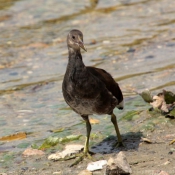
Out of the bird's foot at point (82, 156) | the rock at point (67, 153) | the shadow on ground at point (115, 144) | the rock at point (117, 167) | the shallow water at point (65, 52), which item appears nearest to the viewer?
the rock at point (117, 167)

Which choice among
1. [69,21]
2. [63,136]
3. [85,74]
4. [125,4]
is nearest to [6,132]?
[63,136]

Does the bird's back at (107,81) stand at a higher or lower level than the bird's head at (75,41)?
lower

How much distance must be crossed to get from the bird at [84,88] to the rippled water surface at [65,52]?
766 millimetres

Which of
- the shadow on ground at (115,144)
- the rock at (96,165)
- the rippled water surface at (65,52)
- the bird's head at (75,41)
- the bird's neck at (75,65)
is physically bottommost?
the rippled water surface at (65,52)

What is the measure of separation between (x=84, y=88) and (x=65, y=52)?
494 centimetres

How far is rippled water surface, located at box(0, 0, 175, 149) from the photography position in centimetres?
783

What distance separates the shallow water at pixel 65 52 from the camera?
7758mm

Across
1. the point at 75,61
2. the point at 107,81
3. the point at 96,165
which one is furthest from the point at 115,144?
the point at 75,61

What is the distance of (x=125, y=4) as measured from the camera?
530 inches

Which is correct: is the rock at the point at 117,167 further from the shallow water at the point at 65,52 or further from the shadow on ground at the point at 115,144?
the shallow water at the point at 65,52

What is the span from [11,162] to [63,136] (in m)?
0.92

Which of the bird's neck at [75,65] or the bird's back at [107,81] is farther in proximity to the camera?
the bird's back at [107,81]

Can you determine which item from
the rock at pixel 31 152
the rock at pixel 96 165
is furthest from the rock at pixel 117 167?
the rock at pixel 31 152

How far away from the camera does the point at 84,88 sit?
19.4 feet
